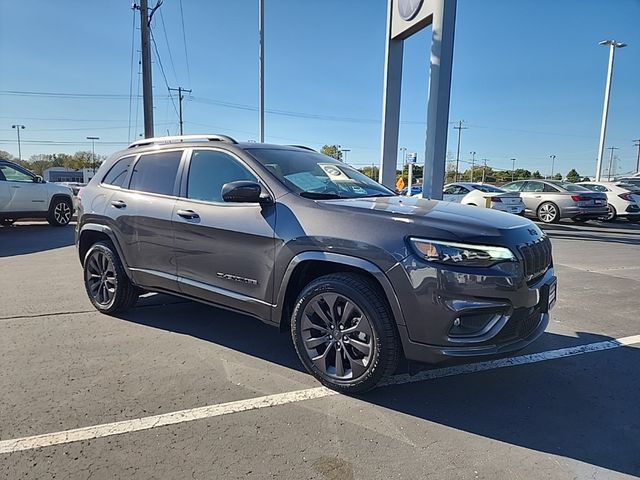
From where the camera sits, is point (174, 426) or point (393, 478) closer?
point (393, 478)

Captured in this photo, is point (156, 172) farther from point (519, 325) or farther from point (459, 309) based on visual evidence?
point (519, 325)

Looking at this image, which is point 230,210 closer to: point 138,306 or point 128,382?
point 128,382

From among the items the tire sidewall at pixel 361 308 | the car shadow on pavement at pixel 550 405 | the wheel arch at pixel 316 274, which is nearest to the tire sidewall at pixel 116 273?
the wheel arch at pixel 316 274

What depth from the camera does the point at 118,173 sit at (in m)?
4.72

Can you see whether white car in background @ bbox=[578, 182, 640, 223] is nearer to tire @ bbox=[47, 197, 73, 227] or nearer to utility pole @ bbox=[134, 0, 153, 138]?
utility pole @ bbox=[134, 0, 153, 138]

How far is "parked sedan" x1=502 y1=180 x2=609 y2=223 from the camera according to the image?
14.8m

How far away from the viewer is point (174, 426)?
2656 millimetres

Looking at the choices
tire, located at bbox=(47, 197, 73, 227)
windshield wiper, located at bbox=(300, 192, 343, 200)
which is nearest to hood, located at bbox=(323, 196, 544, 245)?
windshield wiper, located at bbox=(300, 192, 343, 200)

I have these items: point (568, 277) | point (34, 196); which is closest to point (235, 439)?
point (568, 277)

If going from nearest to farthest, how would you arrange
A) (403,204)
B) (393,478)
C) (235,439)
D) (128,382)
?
(393,478)
(235,439)
(128,382)
(403,204)

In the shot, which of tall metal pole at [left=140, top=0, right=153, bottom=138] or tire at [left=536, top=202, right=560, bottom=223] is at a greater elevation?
tall metal pole at [left=140, top=0, right=153, bottom=138]

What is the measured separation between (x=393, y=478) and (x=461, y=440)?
0.57 m

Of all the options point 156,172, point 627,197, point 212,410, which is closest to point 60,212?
point 156,172

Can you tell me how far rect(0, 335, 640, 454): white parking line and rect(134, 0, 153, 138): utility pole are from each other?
1694cm
